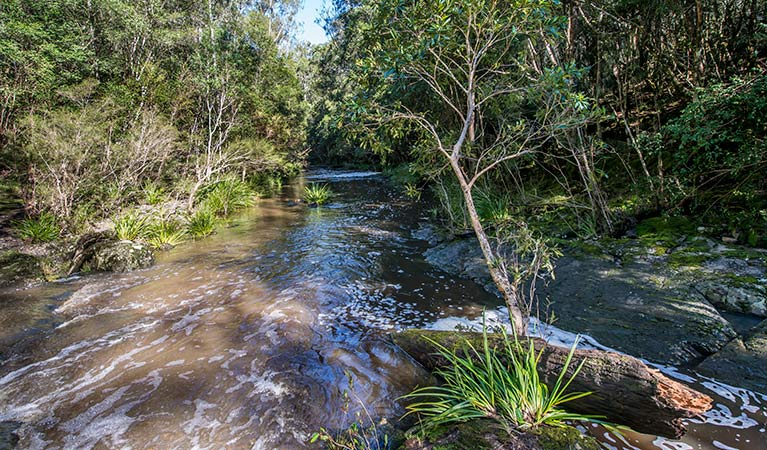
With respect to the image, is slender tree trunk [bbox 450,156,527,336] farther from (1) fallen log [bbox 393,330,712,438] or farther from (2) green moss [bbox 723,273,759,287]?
(2) green moss [bbox 723,273,759,287]

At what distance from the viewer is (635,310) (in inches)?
174

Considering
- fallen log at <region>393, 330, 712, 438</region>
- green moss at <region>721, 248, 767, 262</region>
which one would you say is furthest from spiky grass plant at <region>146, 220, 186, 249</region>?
green moss at <region>721, 248, 767, 262</region>

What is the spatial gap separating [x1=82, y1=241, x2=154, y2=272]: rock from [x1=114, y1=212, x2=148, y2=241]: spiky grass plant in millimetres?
794

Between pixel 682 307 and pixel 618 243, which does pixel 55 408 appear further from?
pixel 618 243

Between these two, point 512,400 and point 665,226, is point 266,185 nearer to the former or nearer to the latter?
point 665,226

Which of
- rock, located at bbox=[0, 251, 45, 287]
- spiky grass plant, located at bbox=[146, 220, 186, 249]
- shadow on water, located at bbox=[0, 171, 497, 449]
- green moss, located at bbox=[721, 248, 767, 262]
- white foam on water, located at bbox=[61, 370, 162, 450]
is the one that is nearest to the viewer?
white foam on water, located at bbox=[61, 370, 162, 450]

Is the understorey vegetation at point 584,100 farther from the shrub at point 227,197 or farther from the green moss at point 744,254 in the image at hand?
the shrub at point 227,197

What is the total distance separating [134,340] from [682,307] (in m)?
6.99

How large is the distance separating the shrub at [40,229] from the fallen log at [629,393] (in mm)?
11576

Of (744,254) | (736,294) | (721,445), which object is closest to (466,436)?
(721,445)

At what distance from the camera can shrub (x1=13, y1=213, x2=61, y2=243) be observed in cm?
859

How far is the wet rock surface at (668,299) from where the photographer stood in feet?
11.8

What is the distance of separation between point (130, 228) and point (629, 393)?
10497mm

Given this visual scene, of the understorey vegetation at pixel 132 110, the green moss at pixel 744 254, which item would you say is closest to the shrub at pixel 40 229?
the understorey vegetation at pixel 132 110
